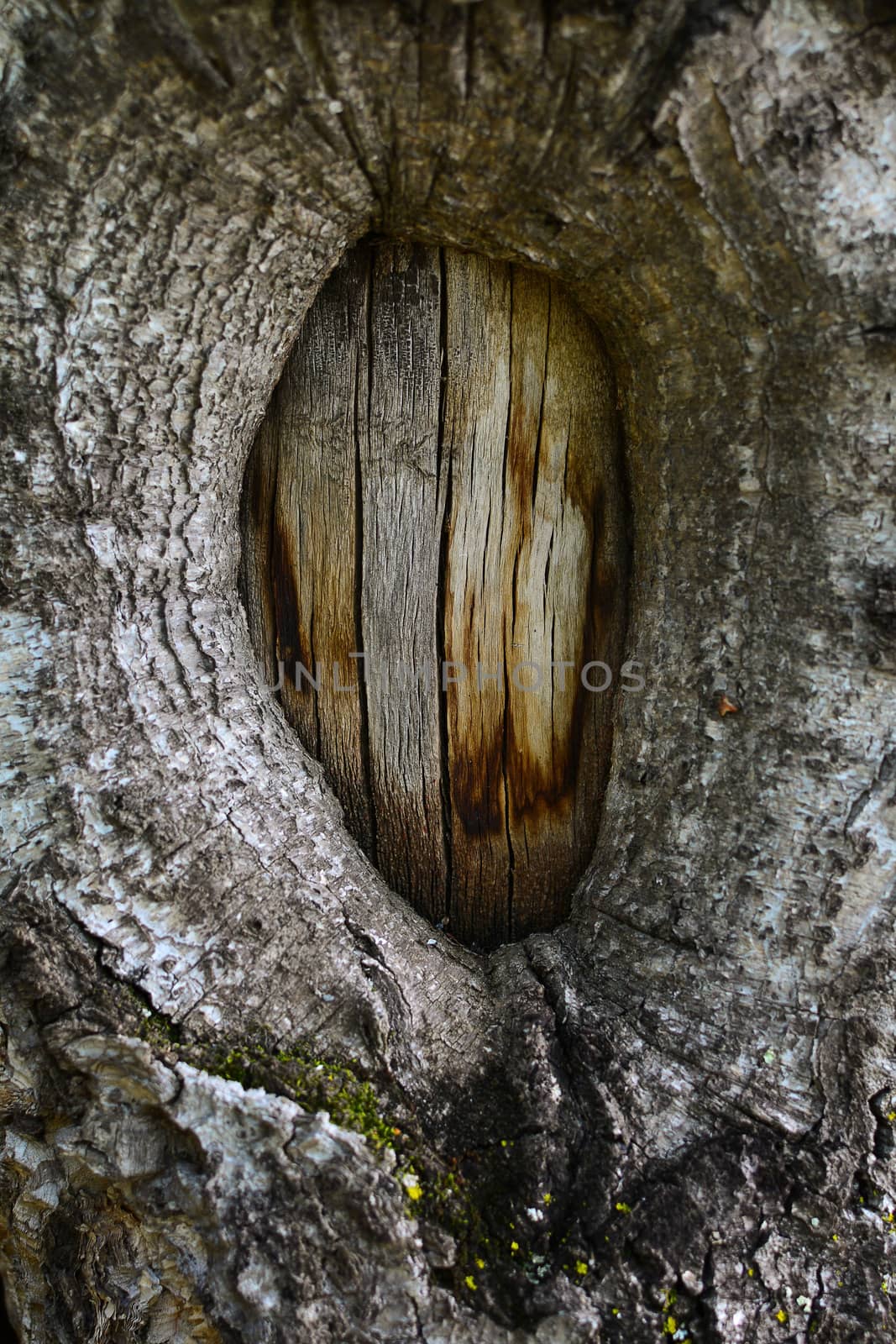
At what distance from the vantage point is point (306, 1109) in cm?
152

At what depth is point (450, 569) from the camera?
2.13 metres

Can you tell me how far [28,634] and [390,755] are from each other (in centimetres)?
94

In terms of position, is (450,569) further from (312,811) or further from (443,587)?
(312,811)

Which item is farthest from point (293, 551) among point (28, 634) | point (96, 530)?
point (28, 634)

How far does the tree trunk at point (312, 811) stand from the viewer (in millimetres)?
1388

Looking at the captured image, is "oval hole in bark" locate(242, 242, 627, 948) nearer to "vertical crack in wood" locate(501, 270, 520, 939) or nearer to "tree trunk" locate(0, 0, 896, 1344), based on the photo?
"vertical crack in wood" locate(501, 270, 520, 939)

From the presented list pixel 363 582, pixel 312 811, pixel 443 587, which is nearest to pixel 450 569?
pixel 443 587

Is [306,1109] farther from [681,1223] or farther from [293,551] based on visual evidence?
[293,551]

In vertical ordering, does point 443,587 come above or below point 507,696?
above

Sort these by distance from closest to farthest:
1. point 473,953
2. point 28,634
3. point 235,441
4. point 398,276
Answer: point 28,634, point 235,441, point 398,276, point 473,953

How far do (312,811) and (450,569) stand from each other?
2.38 ft

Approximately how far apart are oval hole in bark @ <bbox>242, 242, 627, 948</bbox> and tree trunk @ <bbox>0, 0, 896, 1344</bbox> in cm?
23

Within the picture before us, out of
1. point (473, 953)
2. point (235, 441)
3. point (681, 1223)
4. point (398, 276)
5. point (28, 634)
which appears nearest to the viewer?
point (681, 1223)

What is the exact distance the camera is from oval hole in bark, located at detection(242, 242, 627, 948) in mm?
2010
